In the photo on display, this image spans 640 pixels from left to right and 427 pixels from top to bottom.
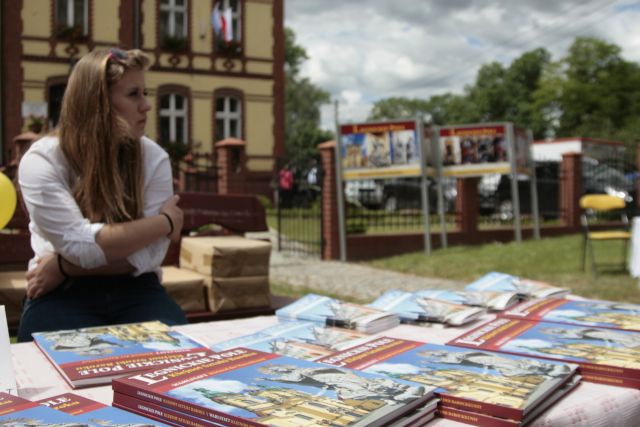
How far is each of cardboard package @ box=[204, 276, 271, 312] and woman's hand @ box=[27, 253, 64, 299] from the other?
6.58 feet

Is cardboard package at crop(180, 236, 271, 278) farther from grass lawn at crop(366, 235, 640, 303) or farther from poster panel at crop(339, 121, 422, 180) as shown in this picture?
poster panel at crop(339, 121, 422, 180)

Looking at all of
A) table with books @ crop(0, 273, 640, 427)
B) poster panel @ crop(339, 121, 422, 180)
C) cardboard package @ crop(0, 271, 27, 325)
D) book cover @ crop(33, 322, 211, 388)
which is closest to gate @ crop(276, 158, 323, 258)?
poster panel @ crop(339, 121, 422, 180)

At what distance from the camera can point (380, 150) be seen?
1085 cm

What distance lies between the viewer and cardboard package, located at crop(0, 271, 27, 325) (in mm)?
3822

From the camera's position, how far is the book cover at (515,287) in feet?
7.75

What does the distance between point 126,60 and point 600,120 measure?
6113cm

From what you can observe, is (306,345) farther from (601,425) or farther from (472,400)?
(601,425)

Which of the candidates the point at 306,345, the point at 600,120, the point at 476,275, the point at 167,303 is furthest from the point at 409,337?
the point at 600,120

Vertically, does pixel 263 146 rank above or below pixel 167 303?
above

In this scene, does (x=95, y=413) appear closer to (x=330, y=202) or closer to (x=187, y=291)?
(x=187, y=291)

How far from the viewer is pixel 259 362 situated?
→ 1.30m

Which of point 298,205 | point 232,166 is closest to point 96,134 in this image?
point 232,166

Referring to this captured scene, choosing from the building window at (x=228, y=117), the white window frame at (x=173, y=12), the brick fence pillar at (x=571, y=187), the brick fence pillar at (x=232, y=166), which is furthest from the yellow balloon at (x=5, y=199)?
the building window at (x=228, y=117)

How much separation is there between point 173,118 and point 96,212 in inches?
819
